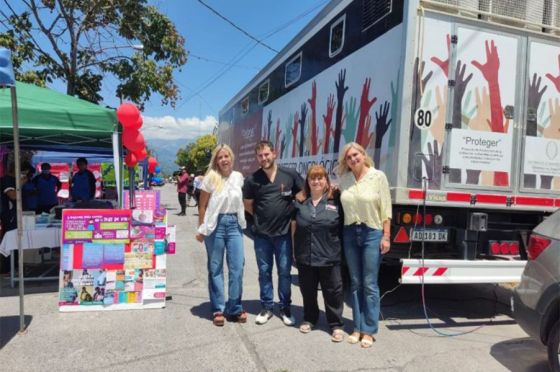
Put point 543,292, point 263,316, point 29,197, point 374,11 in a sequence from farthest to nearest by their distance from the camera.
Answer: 1. point 29,197
2. point 374,11
3. point 263,316
4. point 543,292

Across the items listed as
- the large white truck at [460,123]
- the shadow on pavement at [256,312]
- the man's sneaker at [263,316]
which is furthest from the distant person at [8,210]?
the large white truck at [460,123]

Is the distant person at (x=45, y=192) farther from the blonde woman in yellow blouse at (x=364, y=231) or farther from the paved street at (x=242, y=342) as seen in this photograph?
the blonde woman in yellow blouse at (x=364, y=231)

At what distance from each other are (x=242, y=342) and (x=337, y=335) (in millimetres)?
835

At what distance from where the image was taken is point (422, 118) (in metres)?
4.43

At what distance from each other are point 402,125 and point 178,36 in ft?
27.6

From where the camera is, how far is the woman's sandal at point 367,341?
153 inches

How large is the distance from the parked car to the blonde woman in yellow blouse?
42.9 inches

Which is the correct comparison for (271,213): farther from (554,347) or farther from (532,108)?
(532,108)

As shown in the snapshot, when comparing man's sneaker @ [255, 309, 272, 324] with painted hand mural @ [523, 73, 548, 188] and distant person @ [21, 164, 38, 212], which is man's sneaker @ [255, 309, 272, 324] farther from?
distant person @ [21, 164, 38, 212]

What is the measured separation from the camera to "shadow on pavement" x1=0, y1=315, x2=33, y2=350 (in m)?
3.92

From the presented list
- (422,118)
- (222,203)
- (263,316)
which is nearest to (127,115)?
(222,203)

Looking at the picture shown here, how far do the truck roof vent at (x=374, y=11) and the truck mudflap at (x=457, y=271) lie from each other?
2553 mm

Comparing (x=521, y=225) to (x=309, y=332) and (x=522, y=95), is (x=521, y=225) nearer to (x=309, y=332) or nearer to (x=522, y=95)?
(x=522, y=95)

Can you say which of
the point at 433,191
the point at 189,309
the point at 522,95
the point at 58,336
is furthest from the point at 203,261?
the point at 522,95
